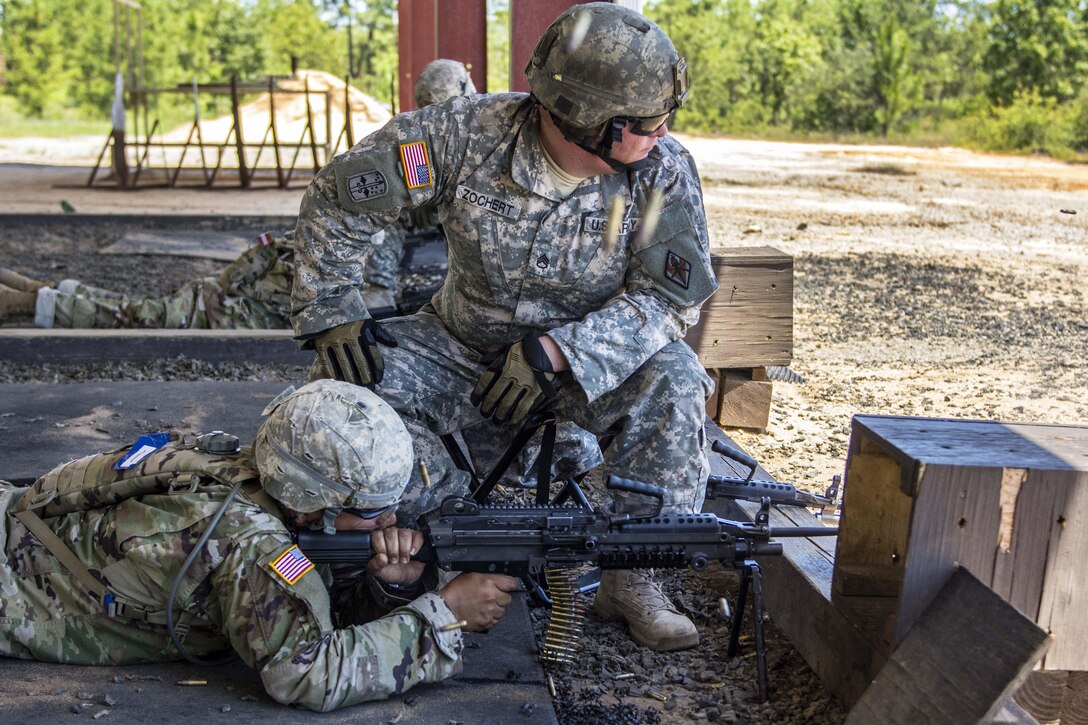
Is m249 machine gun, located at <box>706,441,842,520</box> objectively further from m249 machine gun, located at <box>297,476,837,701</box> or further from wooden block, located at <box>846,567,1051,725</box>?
wooden block, located at <box>846,567,1051,725</box>

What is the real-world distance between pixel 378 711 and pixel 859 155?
2295 centimetres

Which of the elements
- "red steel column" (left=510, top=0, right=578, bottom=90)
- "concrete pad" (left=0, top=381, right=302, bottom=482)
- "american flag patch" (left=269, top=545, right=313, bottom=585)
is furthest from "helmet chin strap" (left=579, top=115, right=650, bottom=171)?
"red steel column" (left=510, top=0, right=578, bottom=90)

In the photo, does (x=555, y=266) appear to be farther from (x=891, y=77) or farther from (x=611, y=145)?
(x=891, y=77)

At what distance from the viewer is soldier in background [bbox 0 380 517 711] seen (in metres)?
2.47

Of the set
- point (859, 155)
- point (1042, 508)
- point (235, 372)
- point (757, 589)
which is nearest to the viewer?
point (1042, 508)

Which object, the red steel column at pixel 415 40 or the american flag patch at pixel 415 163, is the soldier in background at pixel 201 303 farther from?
the red steel column at pixel 415 40

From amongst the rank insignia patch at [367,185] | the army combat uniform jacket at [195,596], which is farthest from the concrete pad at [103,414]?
the rank insignia patch at [367,185]

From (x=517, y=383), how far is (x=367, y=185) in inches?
28.6

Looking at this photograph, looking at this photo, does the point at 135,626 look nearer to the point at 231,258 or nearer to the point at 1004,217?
the point at 231,258

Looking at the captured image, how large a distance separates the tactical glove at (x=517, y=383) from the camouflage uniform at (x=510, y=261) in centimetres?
8

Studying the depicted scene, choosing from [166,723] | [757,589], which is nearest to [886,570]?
[757,589]

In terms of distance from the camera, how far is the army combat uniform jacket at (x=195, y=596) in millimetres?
2463

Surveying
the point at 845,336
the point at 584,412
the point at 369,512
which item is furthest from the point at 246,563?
the point at 845,336

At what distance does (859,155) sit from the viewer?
78.1ft
